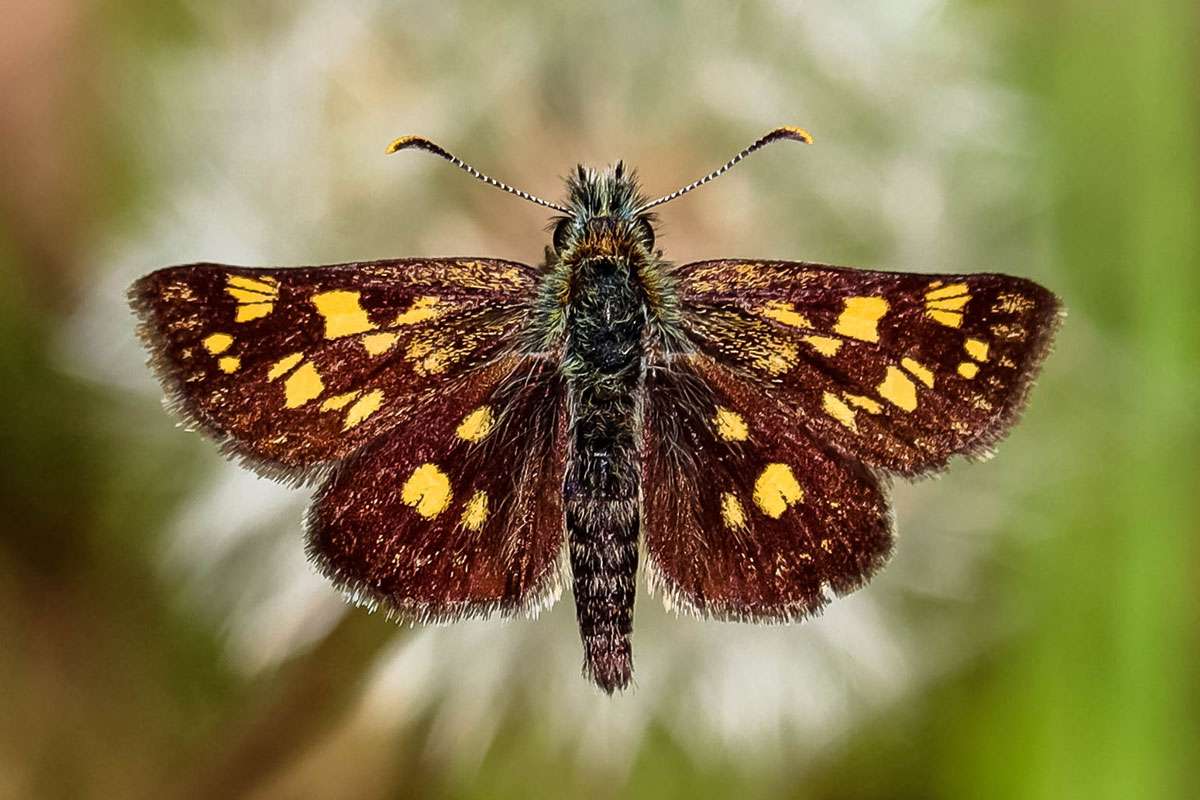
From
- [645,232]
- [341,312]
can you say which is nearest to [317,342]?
[341,312]

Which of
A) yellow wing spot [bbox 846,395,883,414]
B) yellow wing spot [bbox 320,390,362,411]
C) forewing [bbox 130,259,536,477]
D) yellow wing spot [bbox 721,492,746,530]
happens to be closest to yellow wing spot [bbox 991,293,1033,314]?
yellow wing spot [bbox 846,395,883,414]

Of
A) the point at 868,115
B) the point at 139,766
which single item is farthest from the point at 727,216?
the point at 139,766

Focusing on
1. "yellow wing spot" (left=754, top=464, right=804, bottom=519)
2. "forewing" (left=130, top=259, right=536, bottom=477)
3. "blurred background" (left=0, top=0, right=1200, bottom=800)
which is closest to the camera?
"forewing" (left=130, top=259, right=536, bottom=477)

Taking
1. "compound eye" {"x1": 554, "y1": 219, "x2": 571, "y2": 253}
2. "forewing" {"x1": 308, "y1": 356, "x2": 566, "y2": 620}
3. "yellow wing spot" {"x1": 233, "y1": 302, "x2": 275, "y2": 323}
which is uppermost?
"compound eye" {"x1": 554, "y1": 219, "x2": 571, "y2": 253}

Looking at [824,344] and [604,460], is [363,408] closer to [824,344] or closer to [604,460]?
[604,460]

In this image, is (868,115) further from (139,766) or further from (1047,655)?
(139,766)

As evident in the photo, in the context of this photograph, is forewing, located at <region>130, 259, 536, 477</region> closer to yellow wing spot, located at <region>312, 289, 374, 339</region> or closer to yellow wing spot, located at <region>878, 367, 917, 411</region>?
yellow wing spot, located at <region>312, 289, 374, 339</region>
